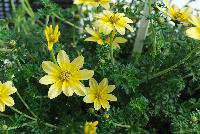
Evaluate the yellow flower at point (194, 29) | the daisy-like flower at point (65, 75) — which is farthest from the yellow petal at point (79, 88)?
the yellow flower at point (194, 29)

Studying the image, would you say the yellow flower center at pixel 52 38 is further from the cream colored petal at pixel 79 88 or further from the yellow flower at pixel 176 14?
the yellow flower at pixel 176 14

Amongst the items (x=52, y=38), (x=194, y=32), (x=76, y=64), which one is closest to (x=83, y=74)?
(x=76, y=64)

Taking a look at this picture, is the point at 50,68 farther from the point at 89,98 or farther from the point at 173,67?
the point at 173,67

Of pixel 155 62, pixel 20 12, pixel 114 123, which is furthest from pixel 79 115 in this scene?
pixel 20 12

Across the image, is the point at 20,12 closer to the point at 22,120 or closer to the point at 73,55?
the point at 73,55

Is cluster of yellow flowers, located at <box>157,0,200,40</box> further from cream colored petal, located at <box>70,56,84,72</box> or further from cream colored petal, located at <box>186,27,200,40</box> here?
cream colored petal, located at <box>70,56,84,72</box>

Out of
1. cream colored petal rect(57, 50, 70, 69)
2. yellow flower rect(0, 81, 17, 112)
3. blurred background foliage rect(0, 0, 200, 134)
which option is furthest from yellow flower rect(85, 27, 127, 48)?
yellow flower rect(0, 81, 17, 112)
